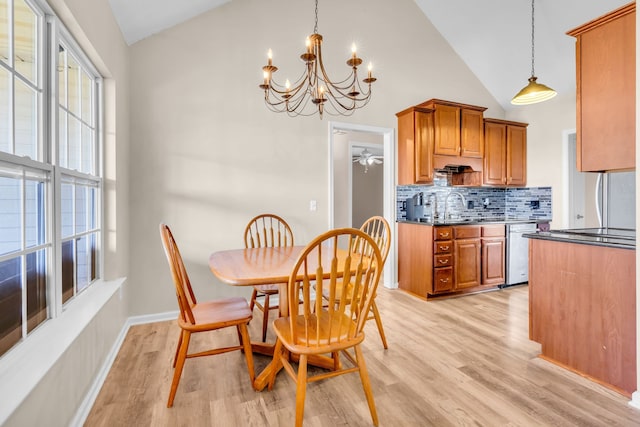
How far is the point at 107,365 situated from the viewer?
207 cm

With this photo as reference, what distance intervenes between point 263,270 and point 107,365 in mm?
1310

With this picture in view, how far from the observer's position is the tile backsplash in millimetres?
4227

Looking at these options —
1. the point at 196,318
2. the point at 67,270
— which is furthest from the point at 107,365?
the point at 196,318

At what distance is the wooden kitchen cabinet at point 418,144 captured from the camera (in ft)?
12.2

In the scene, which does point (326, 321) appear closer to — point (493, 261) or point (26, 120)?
point (26, 120)

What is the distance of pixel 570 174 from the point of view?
13.7 ft

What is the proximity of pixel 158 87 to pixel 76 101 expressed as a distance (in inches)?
38.9

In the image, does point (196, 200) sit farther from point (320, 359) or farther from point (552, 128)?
point (552, 128)

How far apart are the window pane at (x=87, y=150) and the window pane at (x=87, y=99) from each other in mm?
65

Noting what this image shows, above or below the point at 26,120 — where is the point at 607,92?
above

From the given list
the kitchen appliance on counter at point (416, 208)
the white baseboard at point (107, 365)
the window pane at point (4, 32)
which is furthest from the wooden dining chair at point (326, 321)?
the kitchen appliance on counter at point (416, 208)

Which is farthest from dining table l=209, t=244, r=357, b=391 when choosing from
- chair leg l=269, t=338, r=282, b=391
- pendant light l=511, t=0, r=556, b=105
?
pendant light l=511, t=0, r=556, b=105

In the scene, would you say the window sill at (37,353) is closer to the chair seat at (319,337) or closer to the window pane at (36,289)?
the window pane at (36,289)

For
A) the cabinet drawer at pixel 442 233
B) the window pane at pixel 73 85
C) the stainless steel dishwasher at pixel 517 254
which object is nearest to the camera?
the window pane at pixel 73 85
